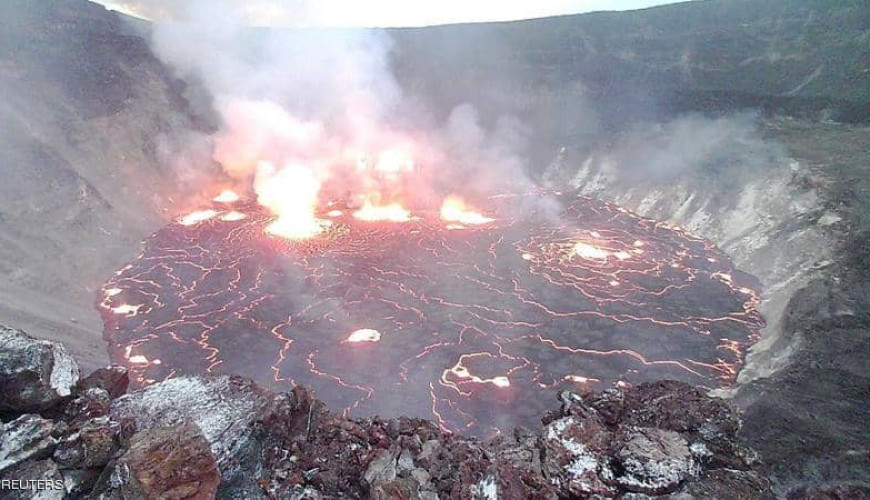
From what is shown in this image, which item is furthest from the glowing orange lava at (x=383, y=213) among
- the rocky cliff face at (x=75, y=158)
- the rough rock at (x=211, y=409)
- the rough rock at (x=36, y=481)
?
the rough rock at (x=36, y=481)

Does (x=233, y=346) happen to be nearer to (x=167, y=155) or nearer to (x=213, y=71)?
(x=167, y=155)

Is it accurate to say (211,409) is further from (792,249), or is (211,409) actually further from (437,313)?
(792,249)

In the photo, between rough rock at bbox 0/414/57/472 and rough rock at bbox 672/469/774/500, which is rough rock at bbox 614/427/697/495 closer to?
rough rock at bbox 672/469/774/500

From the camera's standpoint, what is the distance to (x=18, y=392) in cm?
798

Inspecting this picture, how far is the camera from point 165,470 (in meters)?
6.64

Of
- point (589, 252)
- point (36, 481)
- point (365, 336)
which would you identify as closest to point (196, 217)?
point (365, 336)

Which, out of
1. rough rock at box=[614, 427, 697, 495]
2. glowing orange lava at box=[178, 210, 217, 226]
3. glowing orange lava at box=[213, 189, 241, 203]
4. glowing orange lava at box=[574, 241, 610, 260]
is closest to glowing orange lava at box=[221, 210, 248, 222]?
glowing orange lava at box=[178, 210, 217, 226]

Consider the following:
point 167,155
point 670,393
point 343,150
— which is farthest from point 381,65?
point 670,393

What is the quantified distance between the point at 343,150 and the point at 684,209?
34182 millimetres

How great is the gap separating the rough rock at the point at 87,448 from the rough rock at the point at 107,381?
2.14 metres

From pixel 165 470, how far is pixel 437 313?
19463 mm

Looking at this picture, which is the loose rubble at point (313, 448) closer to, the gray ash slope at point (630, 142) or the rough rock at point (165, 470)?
the rough rock at point (165, 470)

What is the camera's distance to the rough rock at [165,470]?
647 cm

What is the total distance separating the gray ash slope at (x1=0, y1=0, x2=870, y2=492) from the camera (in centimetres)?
1861
